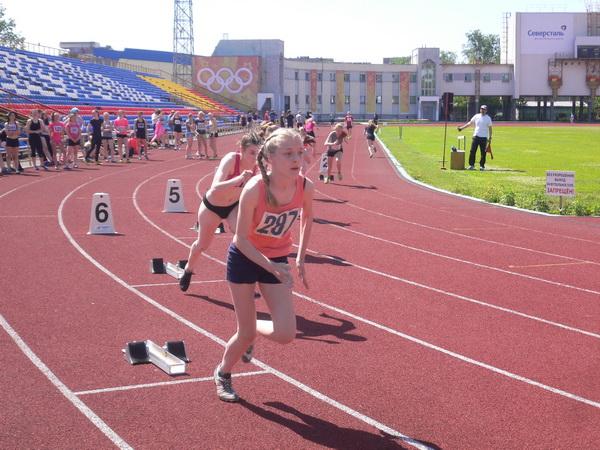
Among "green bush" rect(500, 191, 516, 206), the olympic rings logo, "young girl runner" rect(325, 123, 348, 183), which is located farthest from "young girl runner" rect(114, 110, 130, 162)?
the olympic rings logo

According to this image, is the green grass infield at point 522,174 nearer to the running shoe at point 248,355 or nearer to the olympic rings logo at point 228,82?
the running shoe at point 248,355

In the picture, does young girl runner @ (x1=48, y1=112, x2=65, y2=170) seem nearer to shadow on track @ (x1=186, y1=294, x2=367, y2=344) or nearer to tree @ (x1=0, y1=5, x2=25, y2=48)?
shadow on track @ (x1=186, y1=294, x2=367, y2=344)

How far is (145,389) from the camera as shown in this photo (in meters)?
6.27

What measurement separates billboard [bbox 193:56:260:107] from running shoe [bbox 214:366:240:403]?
8844 cm

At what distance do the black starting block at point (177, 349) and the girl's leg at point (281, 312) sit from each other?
1539 mm

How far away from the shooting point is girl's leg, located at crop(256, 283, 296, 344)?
5539 millimetres

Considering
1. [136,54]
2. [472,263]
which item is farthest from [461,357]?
[136,54]

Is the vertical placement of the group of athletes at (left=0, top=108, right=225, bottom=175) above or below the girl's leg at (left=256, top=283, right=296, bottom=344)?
above

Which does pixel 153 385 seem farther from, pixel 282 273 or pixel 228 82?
pixel 228 82

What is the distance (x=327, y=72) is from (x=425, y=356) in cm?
10815

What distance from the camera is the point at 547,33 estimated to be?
106188 millimetres

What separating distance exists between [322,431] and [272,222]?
1457 mm

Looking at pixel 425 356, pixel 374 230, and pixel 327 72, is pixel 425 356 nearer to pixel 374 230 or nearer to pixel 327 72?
pixel 374 230

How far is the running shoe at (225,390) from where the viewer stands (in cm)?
596
